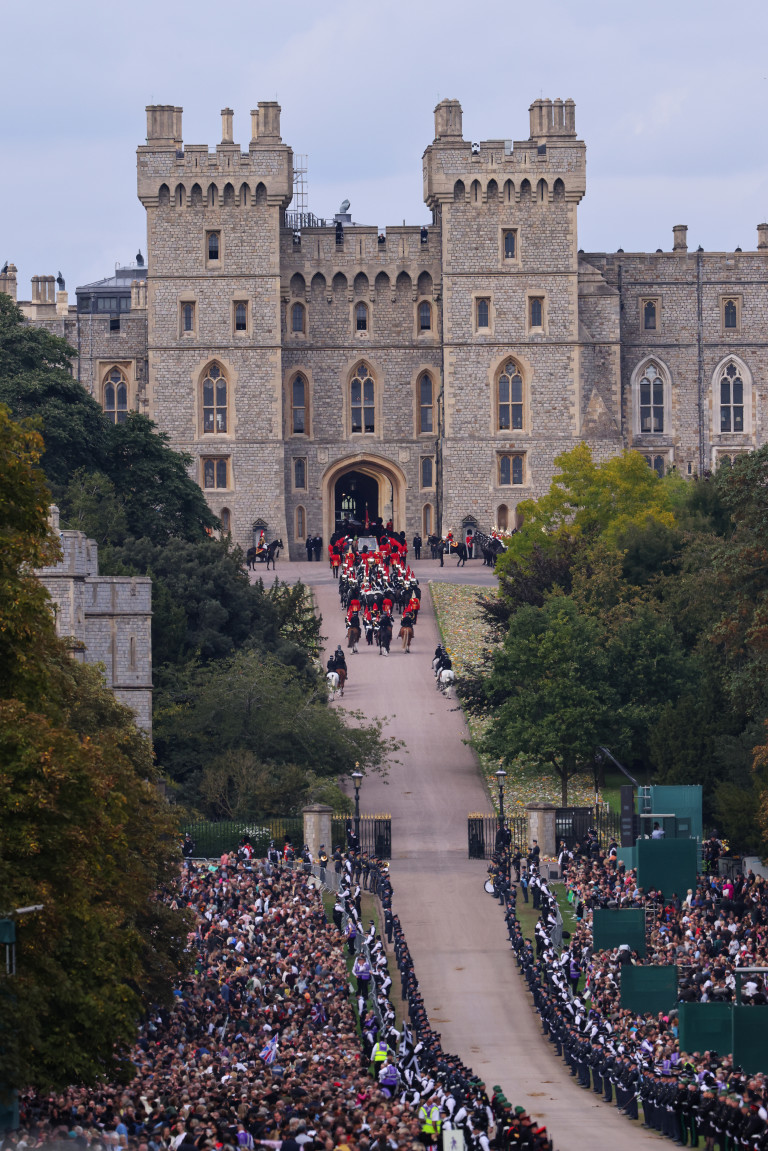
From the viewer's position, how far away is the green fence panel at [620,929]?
3309cm

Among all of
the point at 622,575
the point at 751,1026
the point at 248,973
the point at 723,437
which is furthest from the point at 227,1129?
the point at 723,437

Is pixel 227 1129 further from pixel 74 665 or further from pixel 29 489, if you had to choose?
pixel 74 665

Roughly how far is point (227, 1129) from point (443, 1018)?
1113 centimetres

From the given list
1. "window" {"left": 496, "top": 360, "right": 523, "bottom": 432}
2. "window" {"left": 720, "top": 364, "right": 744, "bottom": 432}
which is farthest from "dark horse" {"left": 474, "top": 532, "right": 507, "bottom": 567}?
"window" {"left": 720, "top": 364, "right": 744, "bottom": 432}

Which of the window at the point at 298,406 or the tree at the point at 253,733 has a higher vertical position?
the window at the point at 298,406

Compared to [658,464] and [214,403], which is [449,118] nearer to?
[214,403]

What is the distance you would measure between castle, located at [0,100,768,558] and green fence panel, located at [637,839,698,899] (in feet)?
148

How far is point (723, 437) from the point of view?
84.3 m

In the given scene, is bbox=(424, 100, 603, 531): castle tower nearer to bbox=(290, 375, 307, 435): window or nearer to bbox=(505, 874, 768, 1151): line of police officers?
bbox=(290, 375, 307, 435): window

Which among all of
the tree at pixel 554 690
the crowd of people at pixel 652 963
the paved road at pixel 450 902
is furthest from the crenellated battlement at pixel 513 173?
the crowd of people at pixel 652 963

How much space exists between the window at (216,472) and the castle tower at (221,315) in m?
0.04

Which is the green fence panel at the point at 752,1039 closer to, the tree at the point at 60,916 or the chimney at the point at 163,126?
the tree at the point at 60,916

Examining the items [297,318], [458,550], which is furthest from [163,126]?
[458,550]

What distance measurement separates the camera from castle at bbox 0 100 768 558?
7975 centimetres
